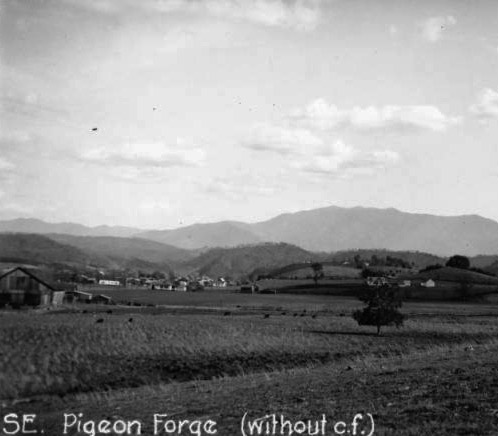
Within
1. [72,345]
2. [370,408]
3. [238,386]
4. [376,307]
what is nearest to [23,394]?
[238,386]

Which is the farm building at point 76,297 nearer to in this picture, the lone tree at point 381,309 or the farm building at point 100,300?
the farm building at point 100,300

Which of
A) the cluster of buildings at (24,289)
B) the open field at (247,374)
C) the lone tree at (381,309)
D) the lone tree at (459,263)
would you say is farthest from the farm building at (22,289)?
the lone tree at (459,263)

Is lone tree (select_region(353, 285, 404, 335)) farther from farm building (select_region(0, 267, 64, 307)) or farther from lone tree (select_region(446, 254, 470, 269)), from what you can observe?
lone tree (select_region(446, 254, 470, 269))

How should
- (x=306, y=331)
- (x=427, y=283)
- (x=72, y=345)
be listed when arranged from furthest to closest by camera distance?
(x=427, y=283)
(x=306, y=331)
(x=72, y=345)

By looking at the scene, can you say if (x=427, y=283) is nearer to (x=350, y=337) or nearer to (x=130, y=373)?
(x=350, y=337)

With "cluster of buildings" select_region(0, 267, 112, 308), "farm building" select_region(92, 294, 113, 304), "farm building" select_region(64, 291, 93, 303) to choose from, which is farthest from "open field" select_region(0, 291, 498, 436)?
"farm building" select_region(92, 294, 113, 304)
